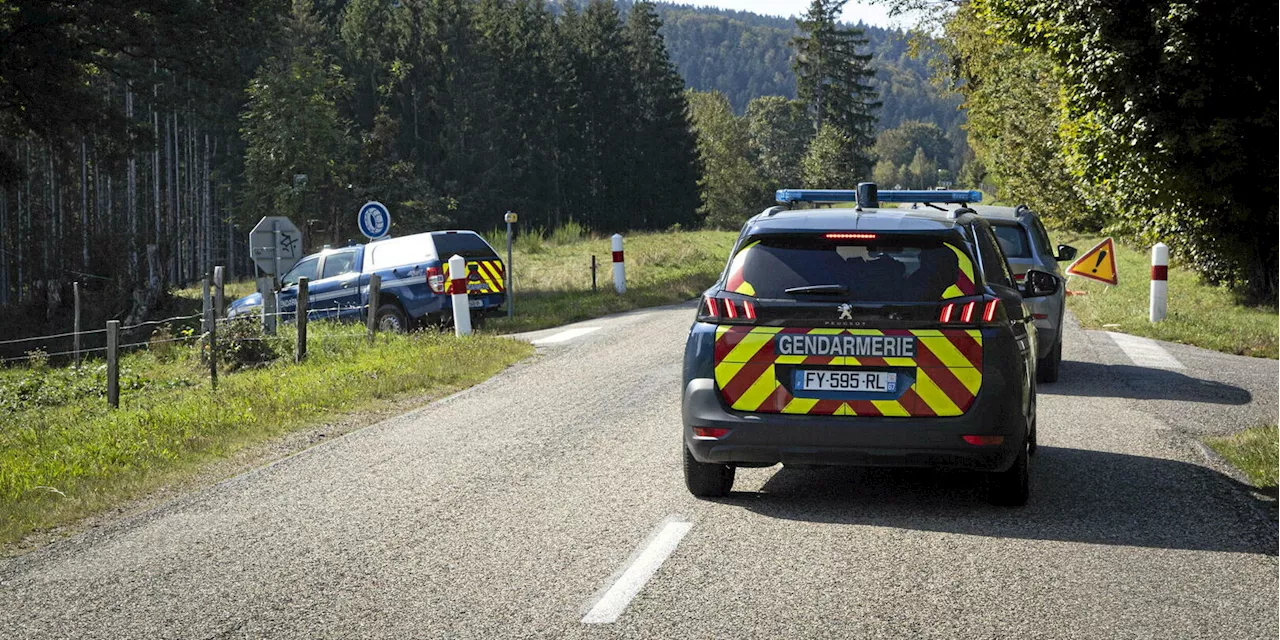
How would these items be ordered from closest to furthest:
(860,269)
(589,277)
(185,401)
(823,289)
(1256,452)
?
(823,289) < (860,269) < (1256,452) < (185,401) < (589,277)

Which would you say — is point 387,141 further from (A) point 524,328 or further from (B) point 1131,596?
(B) point 1131,596

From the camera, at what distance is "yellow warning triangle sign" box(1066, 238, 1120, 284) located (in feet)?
71.8

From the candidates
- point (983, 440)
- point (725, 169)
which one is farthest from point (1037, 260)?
point (725, 169)

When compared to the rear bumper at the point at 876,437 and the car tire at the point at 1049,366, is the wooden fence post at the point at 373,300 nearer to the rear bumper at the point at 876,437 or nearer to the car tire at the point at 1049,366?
the car tire at the point at 1049,366

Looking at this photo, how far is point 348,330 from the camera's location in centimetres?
2022

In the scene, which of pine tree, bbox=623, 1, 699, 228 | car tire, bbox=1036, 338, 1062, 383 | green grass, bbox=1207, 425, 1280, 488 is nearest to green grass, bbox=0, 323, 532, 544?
car tire, bbox=1036, 338, 1062, 383

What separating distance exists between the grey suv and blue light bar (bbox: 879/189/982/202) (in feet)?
1.79

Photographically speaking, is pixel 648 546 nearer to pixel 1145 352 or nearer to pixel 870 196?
pixel 870 196

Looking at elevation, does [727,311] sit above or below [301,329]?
above

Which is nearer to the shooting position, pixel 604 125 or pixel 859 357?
pixel 859 357

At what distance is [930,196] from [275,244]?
10.9 m

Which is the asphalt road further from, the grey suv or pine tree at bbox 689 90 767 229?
pine tree at bbox 689 90 767 229

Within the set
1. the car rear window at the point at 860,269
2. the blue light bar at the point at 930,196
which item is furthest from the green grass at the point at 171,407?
the blue light bar at the point at 930,196

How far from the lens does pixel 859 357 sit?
7031mm
